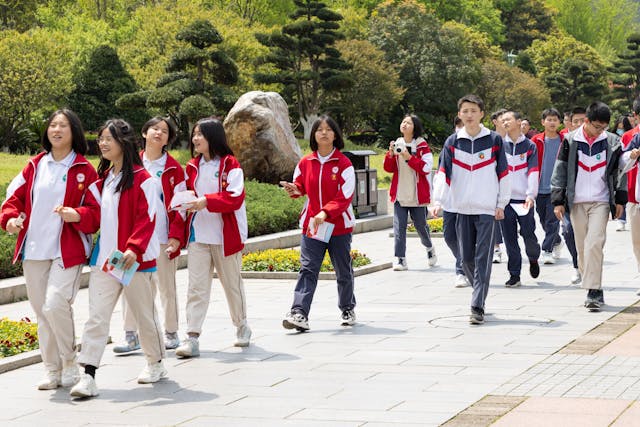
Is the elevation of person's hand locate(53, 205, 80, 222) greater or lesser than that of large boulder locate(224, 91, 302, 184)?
lesser

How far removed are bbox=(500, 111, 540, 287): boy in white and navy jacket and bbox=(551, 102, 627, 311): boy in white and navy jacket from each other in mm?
1609

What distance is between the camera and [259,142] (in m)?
22.2

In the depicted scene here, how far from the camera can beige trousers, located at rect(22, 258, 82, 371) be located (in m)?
6.78

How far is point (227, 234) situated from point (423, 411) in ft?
Result: 8.06

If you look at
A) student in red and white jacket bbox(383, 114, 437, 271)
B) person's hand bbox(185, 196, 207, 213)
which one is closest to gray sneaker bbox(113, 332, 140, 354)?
person's hand bbox(185, 196, 207, 213)

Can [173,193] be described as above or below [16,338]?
above

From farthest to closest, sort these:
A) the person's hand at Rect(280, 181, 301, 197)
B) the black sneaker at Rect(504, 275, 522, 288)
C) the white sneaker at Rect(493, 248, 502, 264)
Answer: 1. the white sneaker at Rect(493, 248, 502, 264)
2. the black sneaker at Rect(504, 275, 522, 288)
3. the person's hand at Rect(280, 181, 301, 197)

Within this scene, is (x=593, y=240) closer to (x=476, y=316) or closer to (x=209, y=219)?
(x=476, y=316)

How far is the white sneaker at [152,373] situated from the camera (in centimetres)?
704

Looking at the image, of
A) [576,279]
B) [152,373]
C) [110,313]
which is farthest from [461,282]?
[110,313]

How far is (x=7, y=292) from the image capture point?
11281 mm

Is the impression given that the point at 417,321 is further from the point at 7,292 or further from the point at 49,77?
the point at 49,77

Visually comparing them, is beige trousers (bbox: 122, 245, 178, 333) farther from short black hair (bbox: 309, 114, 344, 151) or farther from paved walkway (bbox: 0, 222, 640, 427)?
short black hair (bbox: 309, 114, 344, 151)

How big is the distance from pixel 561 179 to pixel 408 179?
3547 mm
